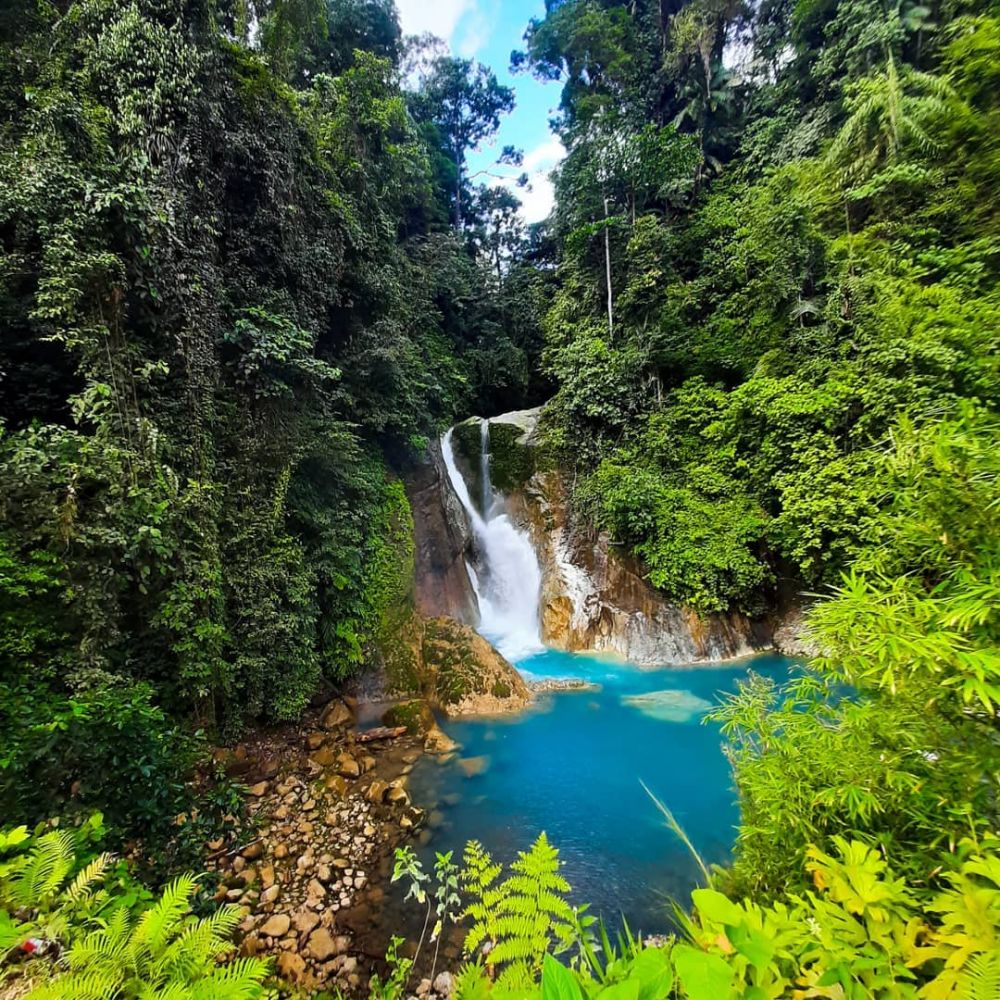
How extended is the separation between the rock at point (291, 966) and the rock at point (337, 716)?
10.5 feet

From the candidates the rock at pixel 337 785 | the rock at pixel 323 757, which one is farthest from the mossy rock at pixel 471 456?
the rock at pixel 337 785

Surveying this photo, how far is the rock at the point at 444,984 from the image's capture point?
3.13 metres

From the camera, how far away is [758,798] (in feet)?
7.46

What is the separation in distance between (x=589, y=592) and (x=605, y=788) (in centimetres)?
531

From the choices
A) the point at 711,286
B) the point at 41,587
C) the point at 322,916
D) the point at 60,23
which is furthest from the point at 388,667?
the point at 711,286

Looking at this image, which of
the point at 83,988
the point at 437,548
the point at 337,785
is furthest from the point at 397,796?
the point at 437,548

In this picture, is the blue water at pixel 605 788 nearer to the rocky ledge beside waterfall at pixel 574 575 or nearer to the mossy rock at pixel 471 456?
the rocky ledge beside waterfall at pixel 574 575

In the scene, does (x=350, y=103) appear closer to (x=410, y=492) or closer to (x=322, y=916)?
(x=410, y=492)

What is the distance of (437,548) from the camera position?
1055 cm

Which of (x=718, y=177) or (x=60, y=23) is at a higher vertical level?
(x=718, y=177)

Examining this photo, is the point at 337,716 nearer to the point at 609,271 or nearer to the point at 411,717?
the point at 411,717

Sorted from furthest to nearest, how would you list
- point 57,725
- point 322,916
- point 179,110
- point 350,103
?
point 350,103 → point 179,110 → point 322,916 → point 57,725

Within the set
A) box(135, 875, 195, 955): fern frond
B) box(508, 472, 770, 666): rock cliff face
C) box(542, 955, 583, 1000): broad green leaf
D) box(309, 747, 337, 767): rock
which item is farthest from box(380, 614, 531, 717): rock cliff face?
box(542, 955, 583, 1000): broad green leaf

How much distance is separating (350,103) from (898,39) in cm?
1195
